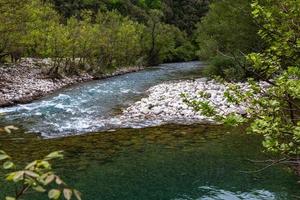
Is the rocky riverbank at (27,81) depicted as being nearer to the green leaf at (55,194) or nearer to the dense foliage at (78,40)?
the dense foliage at (78,40)

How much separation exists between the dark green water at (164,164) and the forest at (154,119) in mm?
39

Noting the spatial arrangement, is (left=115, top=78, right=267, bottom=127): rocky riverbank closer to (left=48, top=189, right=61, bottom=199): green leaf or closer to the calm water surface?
the calm water surface

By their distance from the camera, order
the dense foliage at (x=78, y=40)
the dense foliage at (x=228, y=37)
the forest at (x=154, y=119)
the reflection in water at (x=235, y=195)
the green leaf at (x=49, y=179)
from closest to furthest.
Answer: the green leaf at (x=49, y=179) → the forest at (x=154, y=119) → the reflection in water at (x=235, y=195) → the dense foliage at (x=228, y=37) → the dense foliage at (x=78, y=40)

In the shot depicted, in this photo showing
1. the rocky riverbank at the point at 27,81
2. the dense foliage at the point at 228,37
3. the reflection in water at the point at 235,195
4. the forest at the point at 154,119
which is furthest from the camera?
the dense foliage at the point at 228,37

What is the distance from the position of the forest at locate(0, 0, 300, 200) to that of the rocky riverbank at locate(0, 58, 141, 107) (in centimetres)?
14

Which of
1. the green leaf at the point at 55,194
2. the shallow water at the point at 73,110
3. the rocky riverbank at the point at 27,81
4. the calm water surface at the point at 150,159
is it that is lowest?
the shallow water at the point at 73,110

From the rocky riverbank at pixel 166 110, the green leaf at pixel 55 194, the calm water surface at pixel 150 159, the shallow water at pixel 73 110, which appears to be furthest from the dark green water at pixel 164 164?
the green leaf at pixel 55 194

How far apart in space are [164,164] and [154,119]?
26.1 feet

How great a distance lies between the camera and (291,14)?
5.33 m

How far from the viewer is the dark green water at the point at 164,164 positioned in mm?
11406

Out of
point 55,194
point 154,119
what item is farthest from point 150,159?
point 55,194

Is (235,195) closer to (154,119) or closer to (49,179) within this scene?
(49,179)

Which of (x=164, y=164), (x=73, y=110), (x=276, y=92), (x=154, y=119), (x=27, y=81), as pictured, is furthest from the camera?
(x=27, y=81)

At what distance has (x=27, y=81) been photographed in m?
34.9
